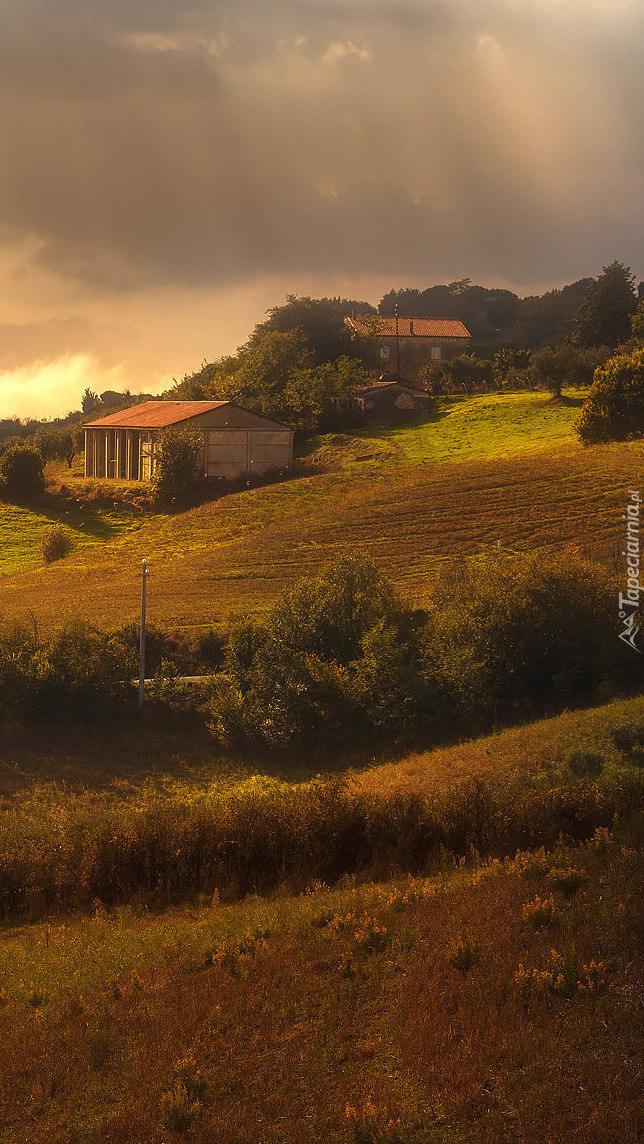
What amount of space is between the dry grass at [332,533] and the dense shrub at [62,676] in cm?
237

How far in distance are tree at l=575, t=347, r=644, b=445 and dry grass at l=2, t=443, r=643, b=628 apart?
2647 millimetres

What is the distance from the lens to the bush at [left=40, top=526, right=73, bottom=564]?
188ft

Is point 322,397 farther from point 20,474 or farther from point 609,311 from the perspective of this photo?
point 609,311

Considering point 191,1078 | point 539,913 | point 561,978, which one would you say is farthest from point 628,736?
point 191,1078

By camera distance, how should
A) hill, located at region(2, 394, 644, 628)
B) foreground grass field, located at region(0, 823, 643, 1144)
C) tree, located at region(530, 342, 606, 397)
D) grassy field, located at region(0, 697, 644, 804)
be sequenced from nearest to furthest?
foreground grass field, located at region(0, 823, 643, 1144) → grassy field, located at region(0, 697, 644, 804) → hill, located at region(2, 394, 644, 628) → tree, located at region(530, 342, 606, 397)

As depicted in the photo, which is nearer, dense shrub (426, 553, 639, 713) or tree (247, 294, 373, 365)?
dense shrub (426, 553, 639, 713)

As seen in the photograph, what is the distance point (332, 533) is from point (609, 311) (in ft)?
185

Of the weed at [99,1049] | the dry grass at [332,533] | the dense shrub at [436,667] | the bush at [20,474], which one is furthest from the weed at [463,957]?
the bush at [20,474]

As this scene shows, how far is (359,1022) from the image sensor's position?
972cm

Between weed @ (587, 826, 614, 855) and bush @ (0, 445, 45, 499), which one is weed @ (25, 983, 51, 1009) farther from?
bush @ (0, 445, 45, 499)

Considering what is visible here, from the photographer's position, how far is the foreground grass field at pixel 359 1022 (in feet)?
25.9

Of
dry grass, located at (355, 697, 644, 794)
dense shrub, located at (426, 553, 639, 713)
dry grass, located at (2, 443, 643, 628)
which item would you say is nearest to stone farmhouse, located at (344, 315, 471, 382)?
dry grass, located at (2, 443, 643, 628)

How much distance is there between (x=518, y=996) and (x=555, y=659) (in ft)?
98.3

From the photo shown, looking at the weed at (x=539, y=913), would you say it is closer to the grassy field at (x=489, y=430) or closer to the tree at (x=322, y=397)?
the grassy field at (x=489, y=430)
